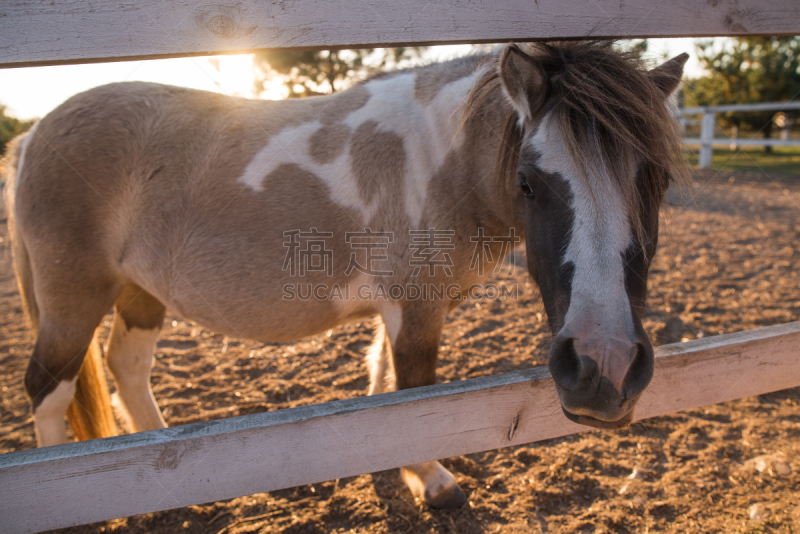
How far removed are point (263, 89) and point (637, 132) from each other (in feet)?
33.5

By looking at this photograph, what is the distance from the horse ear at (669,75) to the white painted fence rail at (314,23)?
0.93ft

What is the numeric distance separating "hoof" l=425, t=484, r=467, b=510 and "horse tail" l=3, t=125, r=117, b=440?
199cm

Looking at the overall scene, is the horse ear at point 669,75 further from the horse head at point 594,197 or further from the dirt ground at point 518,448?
the dirt ground at point 518,448

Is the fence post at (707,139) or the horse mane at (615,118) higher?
the fence post at (707,139)

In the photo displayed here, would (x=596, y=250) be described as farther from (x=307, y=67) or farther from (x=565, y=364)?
(x=307, y=67)

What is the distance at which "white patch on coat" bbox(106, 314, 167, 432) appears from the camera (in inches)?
114

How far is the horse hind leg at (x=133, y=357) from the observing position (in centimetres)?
290

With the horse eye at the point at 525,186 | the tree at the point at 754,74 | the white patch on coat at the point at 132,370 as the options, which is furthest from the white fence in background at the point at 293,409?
the tree at the point at 754,74

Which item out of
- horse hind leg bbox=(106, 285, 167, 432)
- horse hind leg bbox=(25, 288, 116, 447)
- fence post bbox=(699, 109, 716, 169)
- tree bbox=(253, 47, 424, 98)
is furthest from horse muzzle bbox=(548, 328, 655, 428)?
fence post bbox=(699, 109, 716, 169)

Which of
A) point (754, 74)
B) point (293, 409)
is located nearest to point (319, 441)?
point (293, 409)

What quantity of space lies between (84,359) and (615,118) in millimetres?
2919

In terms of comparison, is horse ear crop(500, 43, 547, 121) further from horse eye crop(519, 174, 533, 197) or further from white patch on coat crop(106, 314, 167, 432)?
white patch on coat crop(106, 314, 167, 432)

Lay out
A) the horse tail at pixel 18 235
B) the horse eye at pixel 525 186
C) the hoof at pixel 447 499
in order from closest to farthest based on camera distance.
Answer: the horse eye at pixel 525 186 < the hoof at pixel 447 499 < the horse tail at pixel 18 235

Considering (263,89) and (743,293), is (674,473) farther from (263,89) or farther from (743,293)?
(263,89)
